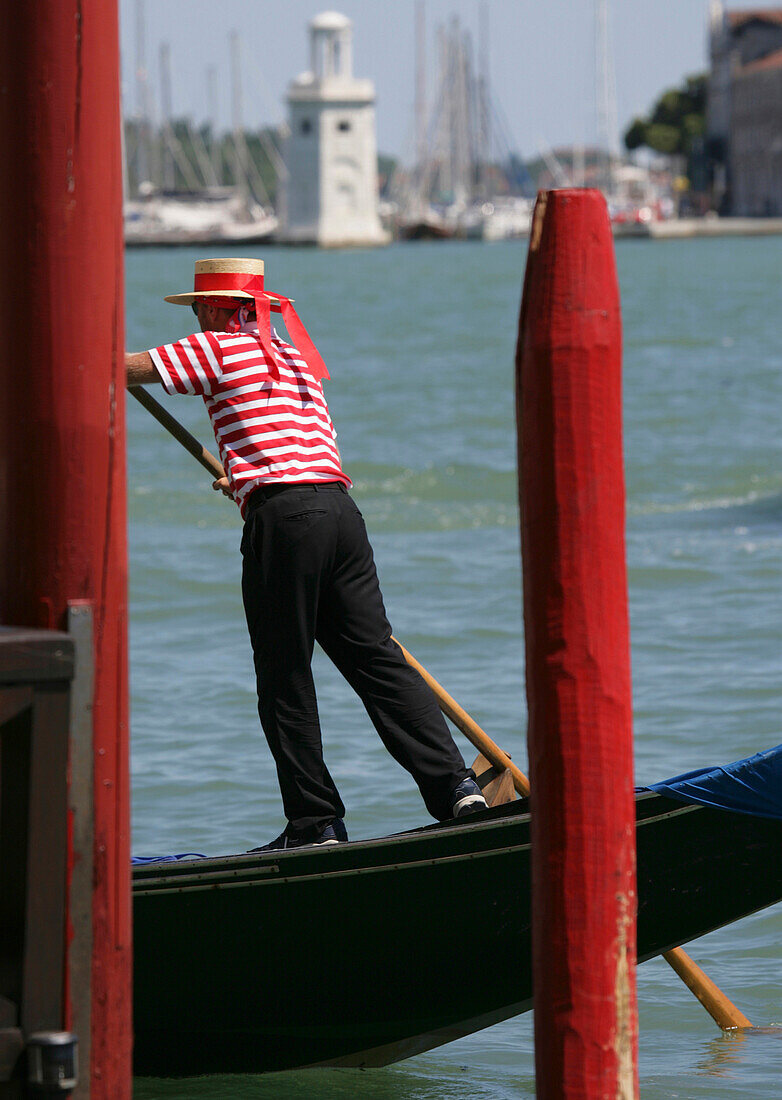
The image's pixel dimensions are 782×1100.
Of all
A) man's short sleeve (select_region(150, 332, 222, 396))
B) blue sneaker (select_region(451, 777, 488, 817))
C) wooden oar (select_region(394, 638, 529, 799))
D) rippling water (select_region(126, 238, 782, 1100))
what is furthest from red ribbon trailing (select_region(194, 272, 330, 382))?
rippling water (select_region(126, 238, 782, 1100))

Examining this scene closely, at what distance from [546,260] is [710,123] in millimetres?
98102

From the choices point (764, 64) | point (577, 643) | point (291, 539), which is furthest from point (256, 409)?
point (764, 64)

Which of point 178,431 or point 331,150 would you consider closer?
point 178,431

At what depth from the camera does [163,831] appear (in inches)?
243

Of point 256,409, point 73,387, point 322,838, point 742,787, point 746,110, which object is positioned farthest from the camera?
point 746,110

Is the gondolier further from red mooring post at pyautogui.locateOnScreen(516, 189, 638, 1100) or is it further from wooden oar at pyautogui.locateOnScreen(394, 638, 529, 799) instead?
red mooring post at pyautogui.locateOnScreen(516, 189, 638, 1100)

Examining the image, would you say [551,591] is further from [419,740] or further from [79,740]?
[419,740]

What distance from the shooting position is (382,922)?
11.9 feet

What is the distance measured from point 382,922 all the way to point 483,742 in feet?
2.23

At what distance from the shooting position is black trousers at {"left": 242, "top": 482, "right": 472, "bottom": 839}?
3.78 m

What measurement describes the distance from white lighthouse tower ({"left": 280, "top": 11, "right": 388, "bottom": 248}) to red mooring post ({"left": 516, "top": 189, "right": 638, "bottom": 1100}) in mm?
81002

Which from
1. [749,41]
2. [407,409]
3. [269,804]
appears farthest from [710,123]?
[269,804]

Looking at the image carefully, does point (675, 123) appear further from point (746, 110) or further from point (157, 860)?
point (157, 860)

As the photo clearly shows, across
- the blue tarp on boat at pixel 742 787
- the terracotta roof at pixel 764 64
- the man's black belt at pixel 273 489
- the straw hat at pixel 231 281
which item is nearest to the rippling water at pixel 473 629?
the blue tarp on boat at pixel 742 787
